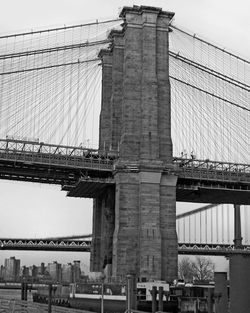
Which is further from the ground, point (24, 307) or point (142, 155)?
point (142, 155)

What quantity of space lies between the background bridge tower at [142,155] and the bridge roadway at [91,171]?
1412 millimetres

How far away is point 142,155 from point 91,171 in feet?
22.4

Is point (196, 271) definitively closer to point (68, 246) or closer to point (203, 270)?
point (203, 270)

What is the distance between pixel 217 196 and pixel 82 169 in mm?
21201

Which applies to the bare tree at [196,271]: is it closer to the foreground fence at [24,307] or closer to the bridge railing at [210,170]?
the bridge railing at [210,170]

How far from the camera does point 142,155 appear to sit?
59.6m

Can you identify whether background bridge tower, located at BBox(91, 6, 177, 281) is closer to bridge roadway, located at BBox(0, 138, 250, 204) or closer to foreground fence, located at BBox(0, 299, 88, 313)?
bridge roadway, located at BBox(0, 138, 250, 204)

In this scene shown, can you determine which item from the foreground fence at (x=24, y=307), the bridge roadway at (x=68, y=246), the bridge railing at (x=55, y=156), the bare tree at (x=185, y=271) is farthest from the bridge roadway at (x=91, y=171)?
the bare tree at (x=185, y=271)

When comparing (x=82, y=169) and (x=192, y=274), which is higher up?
(x=82, y=169)

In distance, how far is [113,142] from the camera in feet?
217

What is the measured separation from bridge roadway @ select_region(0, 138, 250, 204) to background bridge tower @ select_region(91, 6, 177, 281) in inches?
55.6

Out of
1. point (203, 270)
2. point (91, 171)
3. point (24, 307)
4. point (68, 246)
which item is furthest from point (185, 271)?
point (24, 307)

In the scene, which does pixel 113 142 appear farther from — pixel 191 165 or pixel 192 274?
pixel 192 274

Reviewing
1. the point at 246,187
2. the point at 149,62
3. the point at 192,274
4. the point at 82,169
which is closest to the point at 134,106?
the point at 149,62
